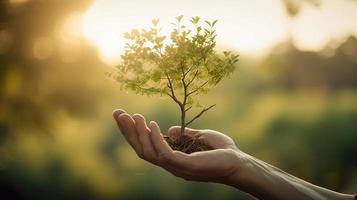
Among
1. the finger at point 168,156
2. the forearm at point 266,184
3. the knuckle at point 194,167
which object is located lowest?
the forearm at point 266,184

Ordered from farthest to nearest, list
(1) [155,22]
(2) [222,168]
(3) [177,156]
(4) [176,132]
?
(4) [176,132], (1) [155,22], (2) [222,168], (3) [177,156]

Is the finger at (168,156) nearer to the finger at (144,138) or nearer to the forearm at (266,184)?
the finger at (144,138)

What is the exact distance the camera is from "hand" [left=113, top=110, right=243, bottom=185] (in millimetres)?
1792

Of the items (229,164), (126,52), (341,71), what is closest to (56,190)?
(126,52)

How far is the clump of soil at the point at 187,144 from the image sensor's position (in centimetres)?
240

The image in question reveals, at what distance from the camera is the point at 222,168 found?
187 cm

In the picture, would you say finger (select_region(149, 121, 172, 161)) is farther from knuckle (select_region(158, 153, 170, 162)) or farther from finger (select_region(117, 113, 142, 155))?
finger (select_region(117, 113, 142, 155))

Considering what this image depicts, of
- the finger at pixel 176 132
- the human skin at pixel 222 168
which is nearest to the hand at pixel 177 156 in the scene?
the human skin at pixel 222 168

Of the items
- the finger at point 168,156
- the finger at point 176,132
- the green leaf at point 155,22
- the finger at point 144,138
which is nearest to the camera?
the finger at point 168,156

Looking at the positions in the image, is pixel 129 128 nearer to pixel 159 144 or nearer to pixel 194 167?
pixel 159 144

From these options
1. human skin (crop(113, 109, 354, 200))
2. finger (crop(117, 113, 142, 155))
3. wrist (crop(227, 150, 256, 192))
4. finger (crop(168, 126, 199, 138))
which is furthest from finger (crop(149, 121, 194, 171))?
finger (crop(168, 126, 199, 138))

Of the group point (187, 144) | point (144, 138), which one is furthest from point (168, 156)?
point (187, 144)

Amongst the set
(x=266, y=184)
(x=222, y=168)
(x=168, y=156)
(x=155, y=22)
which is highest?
(x=155, y=22)

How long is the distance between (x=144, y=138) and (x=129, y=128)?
95 millimetres
